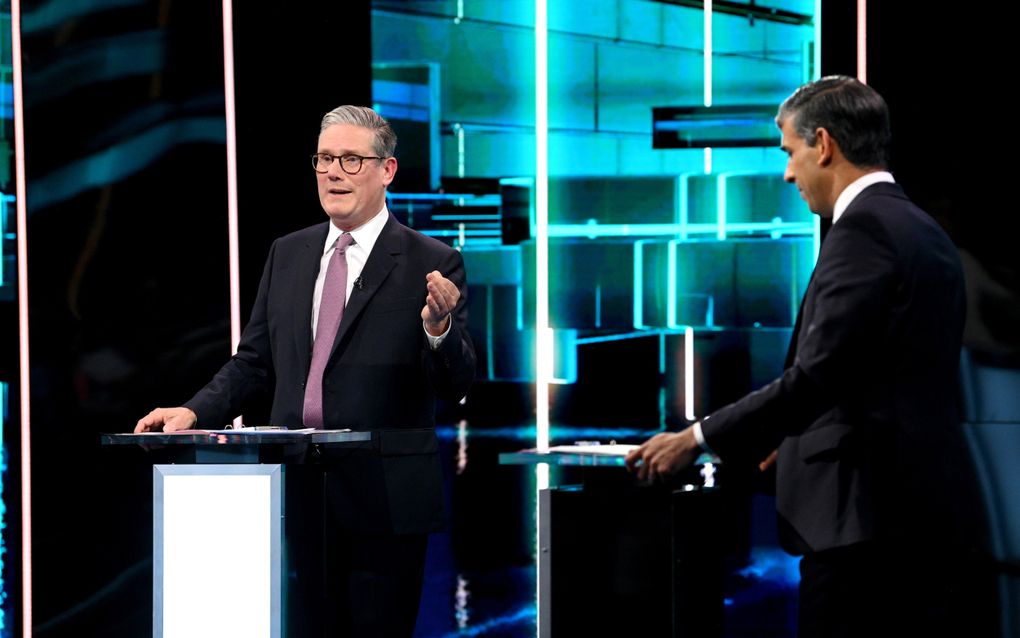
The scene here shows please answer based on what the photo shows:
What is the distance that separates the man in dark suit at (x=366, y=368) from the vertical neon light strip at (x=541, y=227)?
99 centimetres

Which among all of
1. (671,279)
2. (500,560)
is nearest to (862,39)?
(671,279)

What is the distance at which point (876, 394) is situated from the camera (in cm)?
217

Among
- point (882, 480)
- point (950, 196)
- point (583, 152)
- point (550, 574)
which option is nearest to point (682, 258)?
point (583, 152)

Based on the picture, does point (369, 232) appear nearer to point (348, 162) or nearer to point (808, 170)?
point (348, 162)

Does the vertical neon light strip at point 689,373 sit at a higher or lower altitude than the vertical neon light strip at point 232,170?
lower

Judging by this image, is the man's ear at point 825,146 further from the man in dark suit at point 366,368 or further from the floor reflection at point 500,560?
the floor reflection at point 500,560

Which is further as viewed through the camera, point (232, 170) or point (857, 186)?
point (232, 170)

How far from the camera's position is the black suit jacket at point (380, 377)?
288 cm

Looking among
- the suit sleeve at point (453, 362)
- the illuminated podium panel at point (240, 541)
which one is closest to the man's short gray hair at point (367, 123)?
the suit sleeve at point (453, 362)

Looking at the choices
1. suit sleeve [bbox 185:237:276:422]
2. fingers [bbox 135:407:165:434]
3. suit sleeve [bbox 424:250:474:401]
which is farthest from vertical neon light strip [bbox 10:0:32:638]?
suit sleeve [bbox 424:250:474:401]

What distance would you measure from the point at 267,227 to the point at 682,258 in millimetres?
1200

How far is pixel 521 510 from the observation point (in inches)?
183

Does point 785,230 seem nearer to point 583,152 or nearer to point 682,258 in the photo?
point 682,258

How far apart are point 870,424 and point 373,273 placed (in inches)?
48.0
